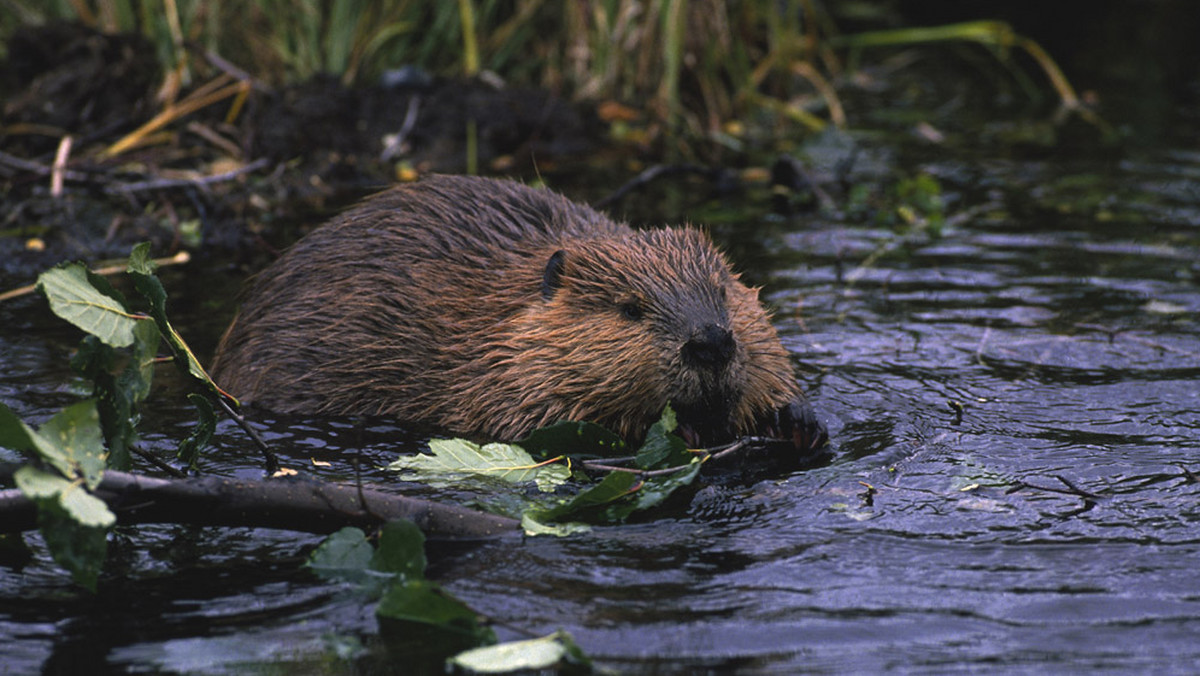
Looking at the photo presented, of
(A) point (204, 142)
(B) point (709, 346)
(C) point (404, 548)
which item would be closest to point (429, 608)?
(C) point (404, 548)

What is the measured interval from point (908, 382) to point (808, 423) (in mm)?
700

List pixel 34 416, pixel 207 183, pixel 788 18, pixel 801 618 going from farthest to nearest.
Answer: pixel 788 18, pixel 207 183, pixel 34 416, pixel 801 618

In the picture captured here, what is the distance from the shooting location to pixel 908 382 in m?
4.47

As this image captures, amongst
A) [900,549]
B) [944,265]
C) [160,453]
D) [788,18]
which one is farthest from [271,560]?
[788,18]

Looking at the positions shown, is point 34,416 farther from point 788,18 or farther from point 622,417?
point 788,18

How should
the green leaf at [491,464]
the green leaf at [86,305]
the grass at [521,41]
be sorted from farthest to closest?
the grass at [521,41] < the green leaf at [491,464] < the green leaf at [86,305]

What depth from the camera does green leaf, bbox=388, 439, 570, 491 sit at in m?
3.64

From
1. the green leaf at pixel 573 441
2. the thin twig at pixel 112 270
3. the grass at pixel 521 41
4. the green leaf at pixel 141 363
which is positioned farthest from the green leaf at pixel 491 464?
the grass at pixel 521 41

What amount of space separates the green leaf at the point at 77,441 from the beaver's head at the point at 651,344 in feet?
4.89

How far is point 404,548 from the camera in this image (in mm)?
2934

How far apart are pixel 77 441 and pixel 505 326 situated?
1638mm

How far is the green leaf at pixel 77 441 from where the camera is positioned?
8.93ft

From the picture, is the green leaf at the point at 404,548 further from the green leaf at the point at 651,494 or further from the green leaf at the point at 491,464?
the green leaf at the point at 491,464

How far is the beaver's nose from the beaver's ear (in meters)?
0.58
